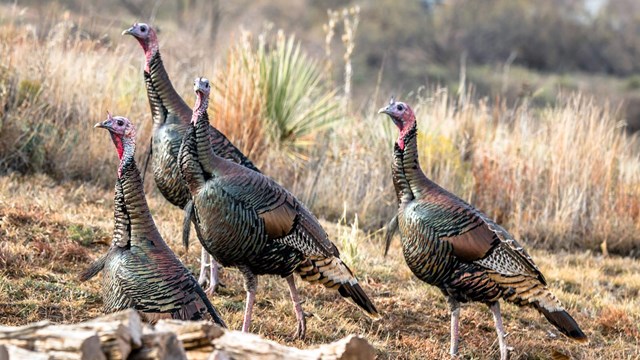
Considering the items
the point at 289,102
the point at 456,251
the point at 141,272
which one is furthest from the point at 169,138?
the point at 289,102

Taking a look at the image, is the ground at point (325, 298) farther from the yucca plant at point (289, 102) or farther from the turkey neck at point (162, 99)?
the yucca plant at point (289, 102)

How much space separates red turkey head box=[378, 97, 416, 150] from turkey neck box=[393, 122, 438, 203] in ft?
0.07

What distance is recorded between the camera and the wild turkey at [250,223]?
15.4 ft

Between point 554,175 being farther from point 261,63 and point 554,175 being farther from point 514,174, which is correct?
point 261,63

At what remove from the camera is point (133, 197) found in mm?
4191

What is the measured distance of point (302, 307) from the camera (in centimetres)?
568

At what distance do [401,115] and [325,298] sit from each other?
141 centimetres

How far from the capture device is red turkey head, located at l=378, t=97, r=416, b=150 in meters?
5.24

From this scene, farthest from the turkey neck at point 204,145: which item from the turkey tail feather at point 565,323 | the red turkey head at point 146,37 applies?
the turkey tail feather at point 565,323

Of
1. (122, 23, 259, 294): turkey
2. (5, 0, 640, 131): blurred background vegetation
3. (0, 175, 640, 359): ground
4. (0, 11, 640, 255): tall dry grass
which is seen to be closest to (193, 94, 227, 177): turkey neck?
(122, 23, 259, 294): turkey

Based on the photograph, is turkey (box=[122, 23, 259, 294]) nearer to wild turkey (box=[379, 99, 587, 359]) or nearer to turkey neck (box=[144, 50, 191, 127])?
turkey neck (box=[144, 50, 191, 127])

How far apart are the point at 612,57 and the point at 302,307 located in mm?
31606

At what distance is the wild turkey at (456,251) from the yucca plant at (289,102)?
11.0 ft

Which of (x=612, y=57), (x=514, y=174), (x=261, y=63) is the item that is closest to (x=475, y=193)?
(x=514, y=174)
